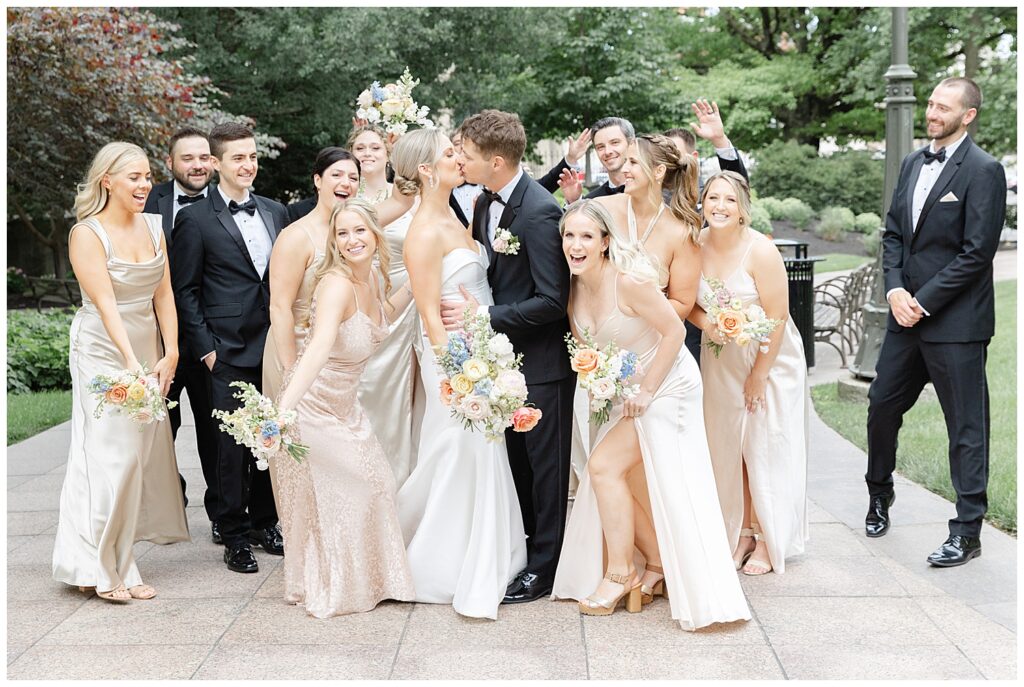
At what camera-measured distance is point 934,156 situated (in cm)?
594

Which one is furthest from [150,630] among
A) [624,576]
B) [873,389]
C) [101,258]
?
[873,389]

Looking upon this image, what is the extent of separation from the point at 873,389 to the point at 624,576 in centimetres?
215

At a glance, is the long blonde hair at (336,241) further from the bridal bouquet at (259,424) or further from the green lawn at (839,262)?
the green lawn at (839,262)

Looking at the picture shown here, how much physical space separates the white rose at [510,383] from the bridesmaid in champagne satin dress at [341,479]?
33.8 inches

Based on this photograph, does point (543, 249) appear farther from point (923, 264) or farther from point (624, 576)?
point (923, 264)

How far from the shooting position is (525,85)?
24.9m

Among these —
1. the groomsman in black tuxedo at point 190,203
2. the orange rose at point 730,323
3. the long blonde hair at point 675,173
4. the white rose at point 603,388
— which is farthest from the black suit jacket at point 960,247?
the groomsman in black tuxedo at point 190,203

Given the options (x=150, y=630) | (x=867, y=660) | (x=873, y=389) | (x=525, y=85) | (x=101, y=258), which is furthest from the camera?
(x=525, y=85)

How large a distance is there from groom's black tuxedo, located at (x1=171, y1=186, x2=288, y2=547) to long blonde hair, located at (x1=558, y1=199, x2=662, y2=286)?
202cm

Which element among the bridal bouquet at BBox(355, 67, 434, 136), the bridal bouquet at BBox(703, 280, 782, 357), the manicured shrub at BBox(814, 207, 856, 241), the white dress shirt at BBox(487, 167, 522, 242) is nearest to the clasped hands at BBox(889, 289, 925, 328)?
the bridal bouquet at BBox(703, 280, 782, 357)

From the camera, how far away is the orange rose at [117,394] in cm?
511

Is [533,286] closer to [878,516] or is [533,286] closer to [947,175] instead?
[947,175]

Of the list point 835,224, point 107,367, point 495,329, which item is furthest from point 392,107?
point 835,224

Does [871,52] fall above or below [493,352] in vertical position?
above
